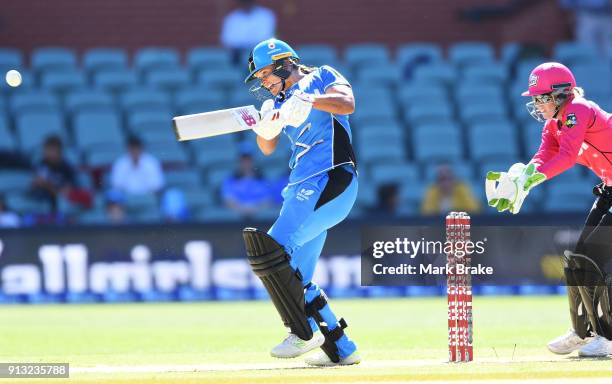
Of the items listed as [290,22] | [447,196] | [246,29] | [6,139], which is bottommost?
[447,196]

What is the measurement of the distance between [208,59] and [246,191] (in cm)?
338

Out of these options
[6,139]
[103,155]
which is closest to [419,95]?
[103,155]

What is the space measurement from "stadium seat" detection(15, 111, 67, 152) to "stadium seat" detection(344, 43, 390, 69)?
4.33 metres

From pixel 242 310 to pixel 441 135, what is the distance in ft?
17.1

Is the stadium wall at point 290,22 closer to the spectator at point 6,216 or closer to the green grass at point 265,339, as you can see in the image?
the spectator at point 6,216

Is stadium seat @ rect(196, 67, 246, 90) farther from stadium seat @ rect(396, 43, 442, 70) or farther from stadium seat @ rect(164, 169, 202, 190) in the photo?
stadium seat @ rect(396, 43, 442, 70)

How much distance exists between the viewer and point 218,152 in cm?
1705

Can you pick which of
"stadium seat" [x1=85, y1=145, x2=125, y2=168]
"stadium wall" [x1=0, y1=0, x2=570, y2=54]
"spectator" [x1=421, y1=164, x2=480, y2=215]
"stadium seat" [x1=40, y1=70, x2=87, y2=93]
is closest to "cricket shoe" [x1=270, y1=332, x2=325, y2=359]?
"spectator" [x1=421, y1=164, x2=480, y2=215]

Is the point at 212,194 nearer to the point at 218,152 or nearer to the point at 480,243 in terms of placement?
the point at 218,152

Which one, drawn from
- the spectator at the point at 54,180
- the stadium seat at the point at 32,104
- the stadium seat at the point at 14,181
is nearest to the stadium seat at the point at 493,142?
the spectator at the point at 54,180

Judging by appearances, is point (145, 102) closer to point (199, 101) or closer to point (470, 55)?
point (199, 101)

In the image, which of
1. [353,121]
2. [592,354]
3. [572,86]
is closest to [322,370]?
[592,354]

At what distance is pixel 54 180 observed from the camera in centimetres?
1591

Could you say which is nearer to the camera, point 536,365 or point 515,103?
point 536,365
